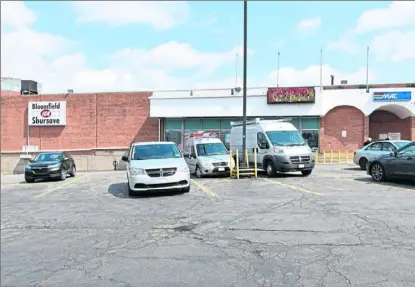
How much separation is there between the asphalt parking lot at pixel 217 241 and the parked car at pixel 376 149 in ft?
20.0

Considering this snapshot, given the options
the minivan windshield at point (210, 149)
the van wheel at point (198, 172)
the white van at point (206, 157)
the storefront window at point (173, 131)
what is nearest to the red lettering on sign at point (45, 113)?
the storefront window at point (173, 131)

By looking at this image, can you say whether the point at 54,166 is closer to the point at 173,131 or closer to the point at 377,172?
the point at 377,172

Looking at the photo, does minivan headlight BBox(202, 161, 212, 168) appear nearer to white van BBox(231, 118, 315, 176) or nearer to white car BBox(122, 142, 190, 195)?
white van BBox(231, 118, 315, 176)

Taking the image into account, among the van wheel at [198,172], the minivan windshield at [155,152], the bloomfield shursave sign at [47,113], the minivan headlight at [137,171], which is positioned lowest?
the van wheel at [198,172]

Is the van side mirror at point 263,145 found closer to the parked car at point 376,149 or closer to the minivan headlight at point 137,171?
the parked car at point 376,149

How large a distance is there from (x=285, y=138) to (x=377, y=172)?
13.8ft

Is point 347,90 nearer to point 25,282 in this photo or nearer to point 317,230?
point 317,230

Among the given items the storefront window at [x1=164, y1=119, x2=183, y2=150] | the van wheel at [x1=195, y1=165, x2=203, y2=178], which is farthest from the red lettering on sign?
the van wheel at [x1=195, y1=165, x2=203, y2=178]

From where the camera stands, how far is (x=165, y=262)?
209 inches

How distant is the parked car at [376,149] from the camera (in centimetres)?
1703

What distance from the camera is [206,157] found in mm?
17672

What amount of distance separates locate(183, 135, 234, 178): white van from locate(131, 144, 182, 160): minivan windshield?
3985 millimetres

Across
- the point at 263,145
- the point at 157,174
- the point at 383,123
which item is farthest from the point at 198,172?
the point at 383,123

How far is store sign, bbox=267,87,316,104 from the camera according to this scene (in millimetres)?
30297
